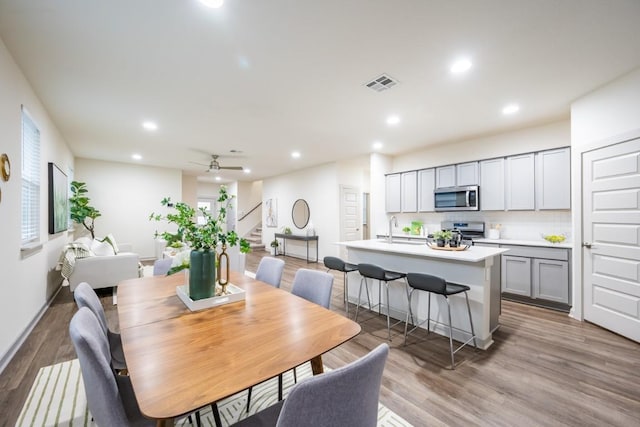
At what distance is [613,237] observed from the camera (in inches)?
112

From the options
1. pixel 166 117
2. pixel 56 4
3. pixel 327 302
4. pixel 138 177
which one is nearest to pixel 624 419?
pixel 327 302

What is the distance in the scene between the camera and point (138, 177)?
23.6ft

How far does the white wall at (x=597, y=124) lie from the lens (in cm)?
268

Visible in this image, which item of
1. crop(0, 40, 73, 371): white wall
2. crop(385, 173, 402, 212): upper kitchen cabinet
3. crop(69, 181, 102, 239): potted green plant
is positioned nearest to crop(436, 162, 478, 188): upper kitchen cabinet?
crop(385, 173, 402, 212): upper kitchen cabinet

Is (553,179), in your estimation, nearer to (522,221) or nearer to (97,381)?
(522,221)

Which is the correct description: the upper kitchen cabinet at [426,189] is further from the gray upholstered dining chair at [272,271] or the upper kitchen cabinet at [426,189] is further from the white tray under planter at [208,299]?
the white tray under planter at [208,299]

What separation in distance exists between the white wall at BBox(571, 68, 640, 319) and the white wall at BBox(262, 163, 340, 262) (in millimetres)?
4218

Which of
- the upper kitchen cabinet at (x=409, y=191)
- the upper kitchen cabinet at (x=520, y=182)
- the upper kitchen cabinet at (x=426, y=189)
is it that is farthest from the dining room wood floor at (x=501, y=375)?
the upper kitchen cabinet at (x=409, y=191)

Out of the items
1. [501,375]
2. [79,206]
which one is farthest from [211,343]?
[79,206]

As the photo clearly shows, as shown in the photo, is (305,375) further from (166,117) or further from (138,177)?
(138,177)

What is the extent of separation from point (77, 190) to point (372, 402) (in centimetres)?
770

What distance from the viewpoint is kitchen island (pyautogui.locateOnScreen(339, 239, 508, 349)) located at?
2.55 meters

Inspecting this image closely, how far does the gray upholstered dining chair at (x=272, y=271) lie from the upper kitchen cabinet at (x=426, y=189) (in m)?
3.80

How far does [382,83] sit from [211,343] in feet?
9.32
